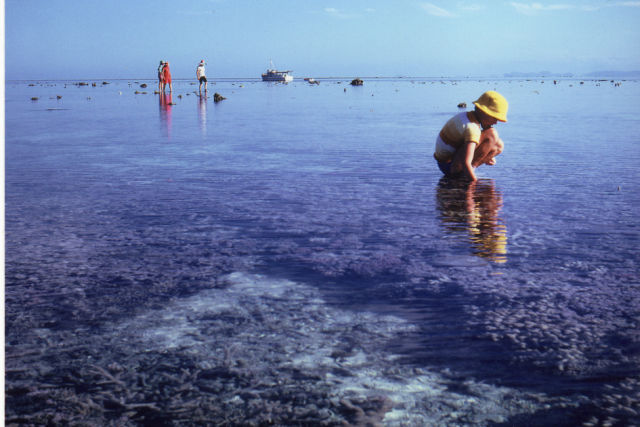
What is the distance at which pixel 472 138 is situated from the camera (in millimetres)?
7766

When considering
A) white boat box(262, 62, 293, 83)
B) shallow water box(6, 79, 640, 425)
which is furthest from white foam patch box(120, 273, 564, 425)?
white boat box(262, 62, 293, 83)

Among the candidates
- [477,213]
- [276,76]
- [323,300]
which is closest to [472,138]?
[477,213]

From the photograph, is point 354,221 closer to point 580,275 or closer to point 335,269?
point 335,269

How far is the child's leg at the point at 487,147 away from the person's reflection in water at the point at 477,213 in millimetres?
311

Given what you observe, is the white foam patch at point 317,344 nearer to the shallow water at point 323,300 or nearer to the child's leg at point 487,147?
the shallow water at point 323,300

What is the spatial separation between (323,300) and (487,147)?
5.08m

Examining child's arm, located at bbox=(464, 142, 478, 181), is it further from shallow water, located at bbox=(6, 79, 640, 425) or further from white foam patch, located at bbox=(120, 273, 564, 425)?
white foam patch, located at bbox=(120, 273, 564, 425)

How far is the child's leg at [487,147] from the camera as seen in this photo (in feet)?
26.6

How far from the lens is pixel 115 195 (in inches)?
290

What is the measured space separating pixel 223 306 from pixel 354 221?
8.33 ft

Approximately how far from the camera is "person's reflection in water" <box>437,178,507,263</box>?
507 cm

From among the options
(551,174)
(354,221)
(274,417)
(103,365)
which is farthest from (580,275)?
(551,174)

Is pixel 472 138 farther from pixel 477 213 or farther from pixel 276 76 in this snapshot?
pixel 276 76

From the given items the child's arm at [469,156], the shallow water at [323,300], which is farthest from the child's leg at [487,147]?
the shallow water at [323,300]
